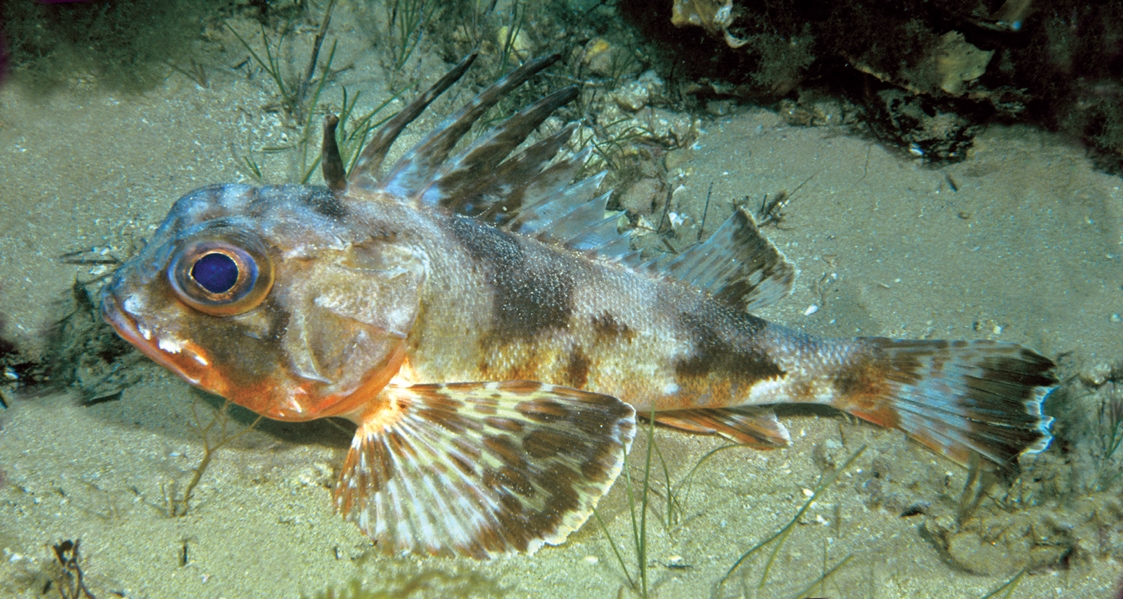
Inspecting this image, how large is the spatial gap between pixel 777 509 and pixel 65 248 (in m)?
4.70

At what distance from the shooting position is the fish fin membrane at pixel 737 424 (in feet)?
10.9

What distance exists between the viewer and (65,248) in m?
3.95

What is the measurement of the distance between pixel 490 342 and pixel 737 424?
1.52 meters

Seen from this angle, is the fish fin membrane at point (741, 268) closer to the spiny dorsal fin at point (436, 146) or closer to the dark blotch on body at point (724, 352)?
the dark blotch on body at point (724, 352)

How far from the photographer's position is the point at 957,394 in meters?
3.11

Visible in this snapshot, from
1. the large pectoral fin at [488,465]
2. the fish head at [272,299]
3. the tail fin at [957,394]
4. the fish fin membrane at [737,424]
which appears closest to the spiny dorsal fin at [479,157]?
the fish head at [272,299]

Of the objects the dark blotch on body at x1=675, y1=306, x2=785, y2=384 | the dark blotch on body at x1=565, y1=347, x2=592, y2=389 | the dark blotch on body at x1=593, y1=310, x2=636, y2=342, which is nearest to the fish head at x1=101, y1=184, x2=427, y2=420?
the dark blotch on body at x1=565, y1=347, x2=592, y2=389

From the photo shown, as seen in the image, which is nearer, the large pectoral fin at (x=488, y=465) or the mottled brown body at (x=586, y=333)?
the large pectoral fin at (x=488, y=465)

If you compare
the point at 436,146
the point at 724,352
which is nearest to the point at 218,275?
the point at 436,146

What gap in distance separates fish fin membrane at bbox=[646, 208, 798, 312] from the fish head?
1.57m

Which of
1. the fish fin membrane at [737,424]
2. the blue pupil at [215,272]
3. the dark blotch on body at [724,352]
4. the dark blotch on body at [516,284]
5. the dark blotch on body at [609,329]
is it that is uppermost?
the blue pupil at [215,272]

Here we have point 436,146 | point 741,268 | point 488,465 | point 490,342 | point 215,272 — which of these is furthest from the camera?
point 741,268

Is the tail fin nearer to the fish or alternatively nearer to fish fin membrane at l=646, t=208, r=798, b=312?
the fish

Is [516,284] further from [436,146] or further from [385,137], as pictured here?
[385,137]
